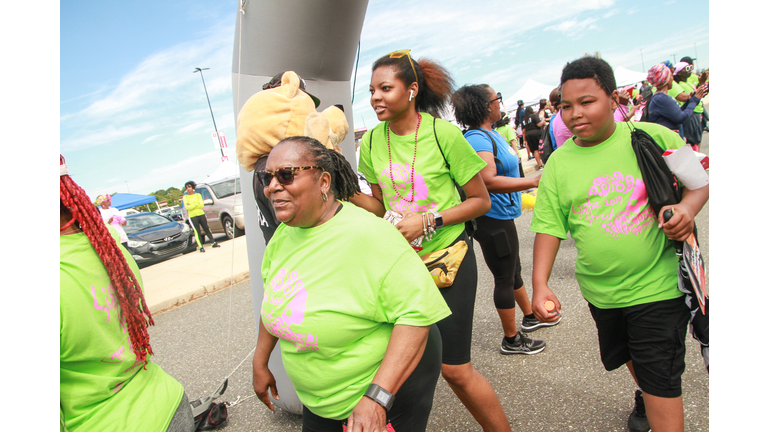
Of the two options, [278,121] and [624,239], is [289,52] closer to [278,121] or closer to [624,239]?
[278,121]

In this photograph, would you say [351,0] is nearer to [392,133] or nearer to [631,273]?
[392,133]

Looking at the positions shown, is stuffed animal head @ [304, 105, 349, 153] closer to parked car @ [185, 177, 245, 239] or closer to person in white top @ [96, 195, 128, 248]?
person in white top @ [96, 195, 128, 248]

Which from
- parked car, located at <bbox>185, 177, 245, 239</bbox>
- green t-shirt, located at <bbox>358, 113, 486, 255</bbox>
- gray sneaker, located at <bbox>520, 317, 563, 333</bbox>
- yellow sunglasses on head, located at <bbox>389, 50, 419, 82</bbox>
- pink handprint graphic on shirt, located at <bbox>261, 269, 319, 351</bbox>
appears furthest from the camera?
parked car, located at <bbox>185, 177, 245, 239</bbox>

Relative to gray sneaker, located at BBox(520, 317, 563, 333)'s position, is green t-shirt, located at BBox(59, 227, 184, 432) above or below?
above

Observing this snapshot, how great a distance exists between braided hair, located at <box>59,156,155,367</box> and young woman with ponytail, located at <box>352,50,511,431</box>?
1.17 meters

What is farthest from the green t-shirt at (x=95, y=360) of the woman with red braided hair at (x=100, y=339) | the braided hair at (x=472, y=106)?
the braided hair at (x=472, y=106)

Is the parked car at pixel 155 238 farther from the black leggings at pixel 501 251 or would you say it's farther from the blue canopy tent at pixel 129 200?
the blue canopy tent at pixel 129 200

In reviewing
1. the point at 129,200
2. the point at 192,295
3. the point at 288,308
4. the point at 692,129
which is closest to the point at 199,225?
the point at 192,295

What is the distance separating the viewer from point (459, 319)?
2.28 meters

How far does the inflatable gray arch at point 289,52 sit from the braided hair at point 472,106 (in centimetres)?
97

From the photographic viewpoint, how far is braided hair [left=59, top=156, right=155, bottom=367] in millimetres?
1688

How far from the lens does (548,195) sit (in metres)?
2.15

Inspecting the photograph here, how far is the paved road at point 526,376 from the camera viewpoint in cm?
271

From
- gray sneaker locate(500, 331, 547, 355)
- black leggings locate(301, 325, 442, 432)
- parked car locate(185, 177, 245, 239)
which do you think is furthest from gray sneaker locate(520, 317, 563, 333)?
parked car locate(185, 177, 245, 239)
